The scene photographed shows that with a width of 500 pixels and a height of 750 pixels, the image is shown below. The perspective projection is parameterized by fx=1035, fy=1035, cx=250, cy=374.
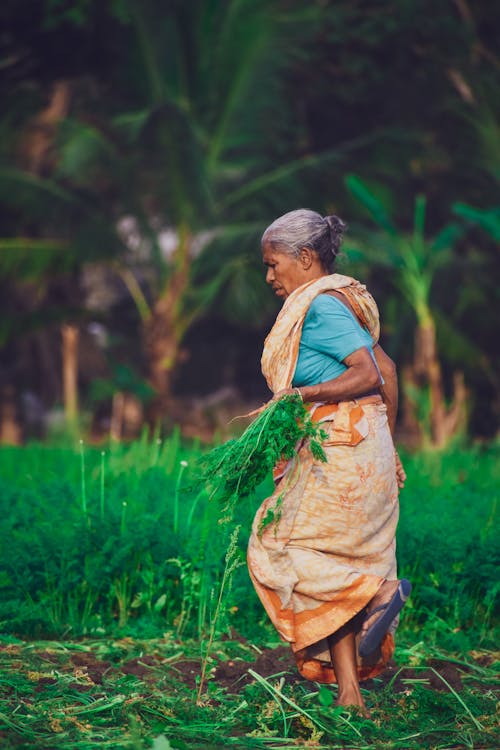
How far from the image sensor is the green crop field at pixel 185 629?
367 centimetres

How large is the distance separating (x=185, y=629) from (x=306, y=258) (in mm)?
2093

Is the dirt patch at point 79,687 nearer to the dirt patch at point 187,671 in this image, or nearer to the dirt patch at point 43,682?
the dirt patch at point 43,682

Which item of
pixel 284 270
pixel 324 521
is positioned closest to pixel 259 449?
pixel 324 521

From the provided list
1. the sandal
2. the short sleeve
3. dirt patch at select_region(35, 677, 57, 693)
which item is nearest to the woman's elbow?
the short sleeve

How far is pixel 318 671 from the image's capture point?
13.0ft

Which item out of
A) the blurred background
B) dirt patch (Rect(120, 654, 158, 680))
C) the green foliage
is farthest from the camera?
the blurred background

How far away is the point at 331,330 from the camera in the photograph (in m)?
3.82

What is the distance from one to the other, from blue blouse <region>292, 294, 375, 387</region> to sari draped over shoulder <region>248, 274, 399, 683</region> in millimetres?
48

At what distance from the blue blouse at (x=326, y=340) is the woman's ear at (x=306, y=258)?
0.15m

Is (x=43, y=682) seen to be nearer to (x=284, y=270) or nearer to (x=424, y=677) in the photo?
(x=424, y=677)

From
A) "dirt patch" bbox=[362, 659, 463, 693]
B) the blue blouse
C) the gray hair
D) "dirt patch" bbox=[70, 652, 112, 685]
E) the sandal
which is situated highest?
the gray hair

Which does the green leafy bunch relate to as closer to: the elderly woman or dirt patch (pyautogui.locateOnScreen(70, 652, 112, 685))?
the elderly woman

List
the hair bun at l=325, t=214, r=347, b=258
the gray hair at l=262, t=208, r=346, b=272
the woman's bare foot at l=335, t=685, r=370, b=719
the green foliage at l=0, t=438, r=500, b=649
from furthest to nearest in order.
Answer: the green foliage at l=0, t=438, r=500, b=649, the hair bun at l=325, t=214, r=347, b=258, the gray hair at l=262, t=208, r=346, b=272, the woman's bare foot at l=335, t=685, r=370, b=719

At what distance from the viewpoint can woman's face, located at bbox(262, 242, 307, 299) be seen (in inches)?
155
